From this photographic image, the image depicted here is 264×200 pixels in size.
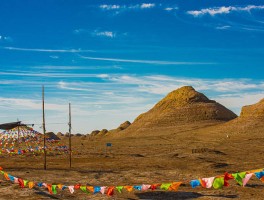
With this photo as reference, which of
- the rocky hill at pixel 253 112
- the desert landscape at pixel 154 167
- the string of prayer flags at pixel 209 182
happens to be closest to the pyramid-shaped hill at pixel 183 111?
the rocky hill at pixel 253 112

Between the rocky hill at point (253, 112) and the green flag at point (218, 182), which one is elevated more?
the rocky hill at point (253, 112)

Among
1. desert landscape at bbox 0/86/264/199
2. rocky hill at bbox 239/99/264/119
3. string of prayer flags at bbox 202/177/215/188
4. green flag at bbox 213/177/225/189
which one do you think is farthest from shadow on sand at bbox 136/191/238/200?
rocky hill at bbox 239/99/264/119

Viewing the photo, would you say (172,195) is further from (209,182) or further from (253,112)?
(253,112)

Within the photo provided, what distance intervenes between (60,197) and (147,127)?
113740 mm

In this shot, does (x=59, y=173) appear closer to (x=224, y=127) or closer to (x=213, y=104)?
(x=224, y=127)

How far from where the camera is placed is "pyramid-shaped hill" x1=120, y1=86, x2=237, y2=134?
13262 centimetres

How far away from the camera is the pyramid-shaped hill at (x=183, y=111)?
132625mm

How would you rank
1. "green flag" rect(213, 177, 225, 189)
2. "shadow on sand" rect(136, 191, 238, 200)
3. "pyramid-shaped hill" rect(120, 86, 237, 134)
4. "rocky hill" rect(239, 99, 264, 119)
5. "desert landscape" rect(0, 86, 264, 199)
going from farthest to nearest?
1. "pyramid-shaped hill" rect(120, 86, 237, 134)
2. "rocky hill" rect(239, 99, 264, 119)
3. "desert landscape" rect(0, 86, 264, 199)
4. "shadow on sand" rect(136, 191, 238, 200)
5. "green flag" rect(213, 177, 225, 189)

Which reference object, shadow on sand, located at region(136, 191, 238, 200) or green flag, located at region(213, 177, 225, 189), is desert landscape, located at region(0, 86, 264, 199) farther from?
green flag, located at region(213, 177, 225, 189)

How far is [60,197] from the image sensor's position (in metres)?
20.6

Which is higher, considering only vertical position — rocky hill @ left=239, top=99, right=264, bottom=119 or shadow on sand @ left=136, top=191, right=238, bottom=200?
rocky hill @ left=239, top=99, right=264, bottom=119

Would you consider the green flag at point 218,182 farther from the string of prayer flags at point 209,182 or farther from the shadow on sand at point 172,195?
the shadow on sand at point 172,195

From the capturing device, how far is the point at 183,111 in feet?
456


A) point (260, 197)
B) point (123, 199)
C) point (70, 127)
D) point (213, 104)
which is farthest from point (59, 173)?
point (213, 104)
